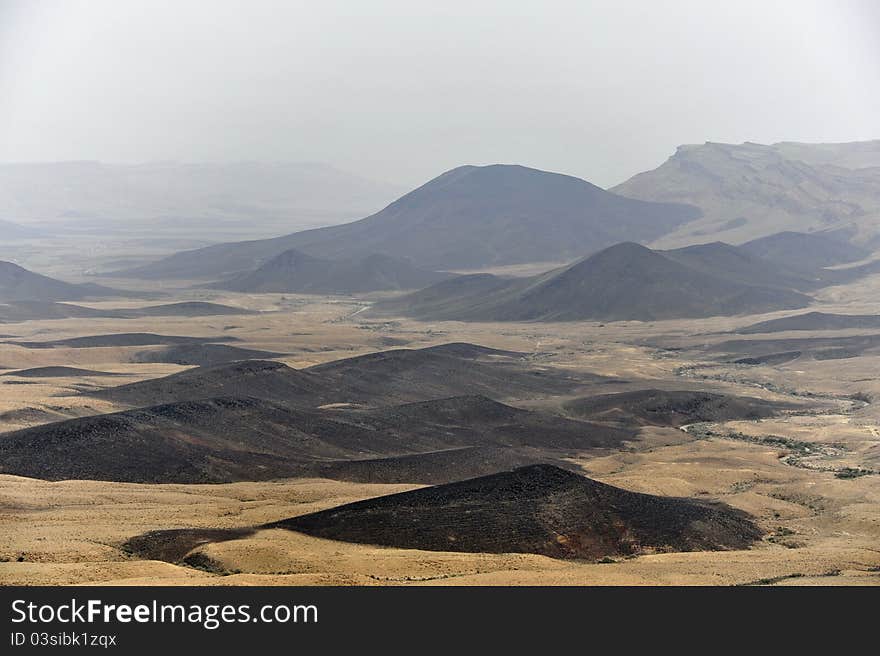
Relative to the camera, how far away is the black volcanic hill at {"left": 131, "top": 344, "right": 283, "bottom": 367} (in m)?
112

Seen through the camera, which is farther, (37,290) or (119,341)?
(37,290)

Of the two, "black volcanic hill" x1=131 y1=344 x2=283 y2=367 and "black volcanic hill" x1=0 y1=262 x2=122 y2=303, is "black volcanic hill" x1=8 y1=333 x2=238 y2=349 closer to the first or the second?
"black volcanic hill" x1=131 y1=344 x2=283 y2=367

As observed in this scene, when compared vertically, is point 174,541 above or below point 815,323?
below

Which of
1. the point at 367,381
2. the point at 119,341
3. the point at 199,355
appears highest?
the point at 119,341

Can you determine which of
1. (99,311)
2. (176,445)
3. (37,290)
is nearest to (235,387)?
(176,445)

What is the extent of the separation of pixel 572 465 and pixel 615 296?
104 metres

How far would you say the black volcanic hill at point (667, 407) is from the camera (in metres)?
83.2

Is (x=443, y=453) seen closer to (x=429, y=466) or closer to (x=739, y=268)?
(x=429, y=466)

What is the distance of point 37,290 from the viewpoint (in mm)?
190625

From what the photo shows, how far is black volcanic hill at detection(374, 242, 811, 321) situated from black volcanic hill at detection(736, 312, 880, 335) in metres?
14.6

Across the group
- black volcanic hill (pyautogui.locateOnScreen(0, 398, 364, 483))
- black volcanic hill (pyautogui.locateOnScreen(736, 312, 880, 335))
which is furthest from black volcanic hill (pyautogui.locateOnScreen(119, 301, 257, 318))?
black volcanic hill (pyautogui.locateOnScreen(0, 398, 364, 483))

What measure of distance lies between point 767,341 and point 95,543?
10365cm

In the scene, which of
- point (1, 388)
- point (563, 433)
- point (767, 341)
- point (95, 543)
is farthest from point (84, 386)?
point (767, 341)

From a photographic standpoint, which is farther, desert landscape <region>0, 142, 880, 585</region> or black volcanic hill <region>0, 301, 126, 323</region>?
black volcanic hill <region>0, 301, 126, 323</region>
